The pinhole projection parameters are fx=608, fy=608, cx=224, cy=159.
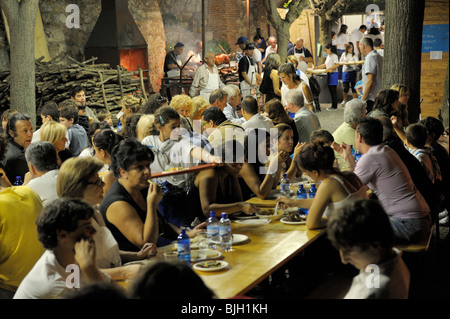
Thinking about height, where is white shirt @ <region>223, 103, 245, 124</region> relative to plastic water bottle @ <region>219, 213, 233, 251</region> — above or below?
above

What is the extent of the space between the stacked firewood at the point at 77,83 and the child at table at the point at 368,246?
9748 mm

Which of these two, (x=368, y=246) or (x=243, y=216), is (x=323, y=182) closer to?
(x=243, y=216)

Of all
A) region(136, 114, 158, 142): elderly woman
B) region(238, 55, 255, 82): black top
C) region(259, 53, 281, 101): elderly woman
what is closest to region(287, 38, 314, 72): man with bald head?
region(238, 55, 255, 82): black top

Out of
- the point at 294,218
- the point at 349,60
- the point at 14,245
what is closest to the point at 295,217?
the point at 294,218

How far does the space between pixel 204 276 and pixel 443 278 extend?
2881 mm

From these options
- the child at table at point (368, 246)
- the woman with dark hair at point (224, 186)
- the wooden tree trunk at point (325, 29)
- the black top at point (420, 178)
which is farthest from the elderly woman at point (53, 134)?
the wooden tree trunk at point (325, 29)

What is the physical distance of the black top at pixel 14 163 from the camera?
612cm

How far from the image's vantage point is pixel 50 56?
49.6 ft

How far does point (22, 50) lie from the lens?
9.39 m

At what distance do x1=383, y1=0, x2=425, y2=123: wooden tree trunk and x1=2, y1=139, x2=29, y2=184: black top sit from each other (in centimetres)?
491

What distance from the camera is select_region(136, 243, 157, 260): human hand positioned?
3910 mm

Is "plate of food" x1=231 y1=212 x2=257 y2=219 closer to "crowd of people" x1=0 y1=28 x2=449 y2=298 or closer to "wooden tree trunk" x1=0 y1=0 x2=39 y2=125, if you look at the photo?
"crowd of people" x1=0 y1=28 x2=449 y2=298

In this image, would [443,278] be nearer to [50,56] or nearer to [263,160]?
[263,160]
